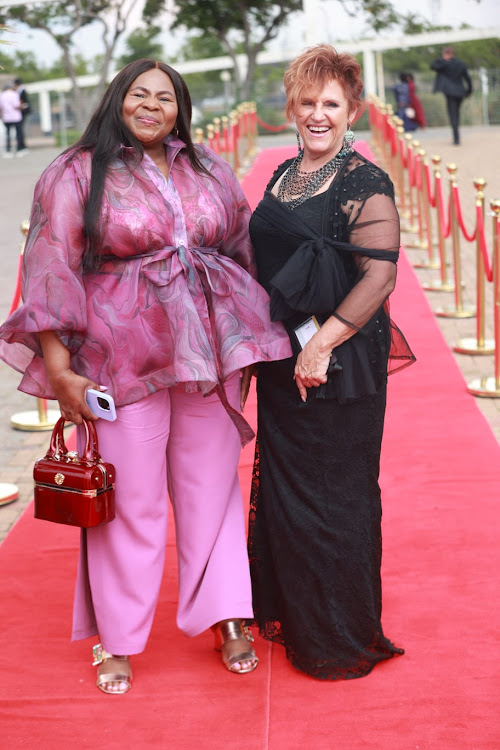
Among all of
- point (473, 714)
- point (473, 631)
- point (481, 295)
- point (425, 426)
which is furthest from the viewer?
point (481, 295)

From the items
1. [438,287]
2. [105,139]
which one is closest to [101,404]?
[105,139]

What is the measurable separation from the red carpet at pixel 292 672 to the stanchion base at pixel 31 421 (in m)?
1.52

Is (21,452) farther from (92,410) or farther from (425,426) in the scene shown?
(92,410)

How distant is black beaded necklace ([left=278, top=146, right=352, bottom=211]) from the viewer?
9.78 ft

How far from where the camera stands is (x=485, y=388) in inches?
241

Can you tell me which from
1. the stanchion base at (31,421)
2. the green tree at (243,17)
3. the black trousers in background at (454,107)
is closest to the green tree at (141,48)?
the green tree at (243,17)

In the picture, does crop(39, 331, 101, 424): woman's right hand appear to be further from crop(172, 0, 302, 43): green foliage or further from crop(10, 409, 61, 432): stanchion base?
crop(172, 0, 302, 43): green foliage

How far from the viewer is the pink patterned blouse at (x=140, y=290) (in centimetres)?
287

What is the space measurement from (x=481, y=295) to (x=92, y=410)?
443 centimetres

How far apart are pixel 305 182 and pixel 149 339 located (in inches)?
25.5

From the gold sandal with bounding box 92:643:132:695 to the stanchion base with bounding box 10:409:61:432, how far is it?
2.96m

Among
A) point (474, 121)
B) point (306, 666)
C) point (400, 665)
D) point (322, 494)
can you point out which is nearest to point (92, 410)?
point (322, 494)

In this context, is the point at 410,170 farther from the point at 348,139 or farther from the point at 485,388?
the point at 348,139

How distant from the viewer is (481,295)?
6.88 m
